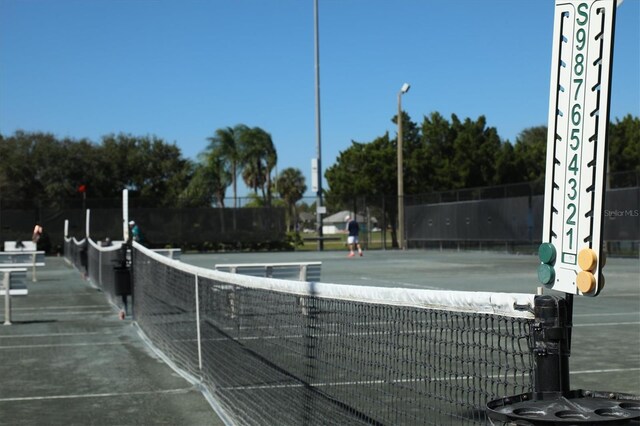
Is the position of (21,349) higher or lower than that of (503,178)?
lower

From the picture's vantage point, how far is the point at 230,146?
59.6 meters

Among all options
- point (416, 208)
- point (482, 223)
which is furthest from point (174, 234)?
point (482, 223)

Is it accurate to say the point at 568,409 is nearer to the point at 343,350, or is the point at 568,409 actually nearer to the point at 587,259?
the point at 587,259

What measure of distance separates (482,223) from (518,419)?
123 ft

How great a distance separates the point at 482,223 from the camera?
39.0m

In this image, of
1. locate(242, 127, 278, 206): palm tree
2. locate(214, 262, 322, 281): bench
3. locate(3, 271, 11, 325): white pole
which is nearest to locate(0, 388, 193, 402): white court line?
locate(214, 262, 322, 281): bench

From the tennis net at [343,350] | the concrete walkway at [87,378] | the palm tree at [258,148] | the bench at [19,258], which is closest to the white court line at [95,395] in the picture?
the concrete walkway at [87,378]

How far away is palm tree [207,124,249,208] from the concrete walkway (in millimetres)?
44878

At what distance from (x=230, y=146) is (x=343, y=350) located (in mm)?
55073

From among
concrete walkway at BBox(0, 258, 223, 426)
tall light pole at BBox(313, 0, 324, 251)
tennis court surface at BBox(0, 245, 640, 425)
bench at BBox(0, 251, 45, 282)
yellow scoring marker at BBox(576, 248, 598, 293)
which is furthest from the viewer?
tall light pole at BBox(313, 0, 324, 251)

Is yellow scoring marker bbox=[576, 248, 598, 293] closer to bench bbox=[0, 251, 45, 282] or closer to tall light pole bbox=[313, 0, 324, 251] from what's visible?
bench bbox=[0, 251, 45, 282]

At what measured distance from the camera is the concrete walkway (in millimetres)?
7117

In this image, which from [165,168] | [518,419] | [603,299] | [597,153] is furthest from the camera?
[165,168]

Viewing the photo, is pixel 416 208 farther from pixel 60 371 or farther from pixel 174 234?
pixel 60 371
